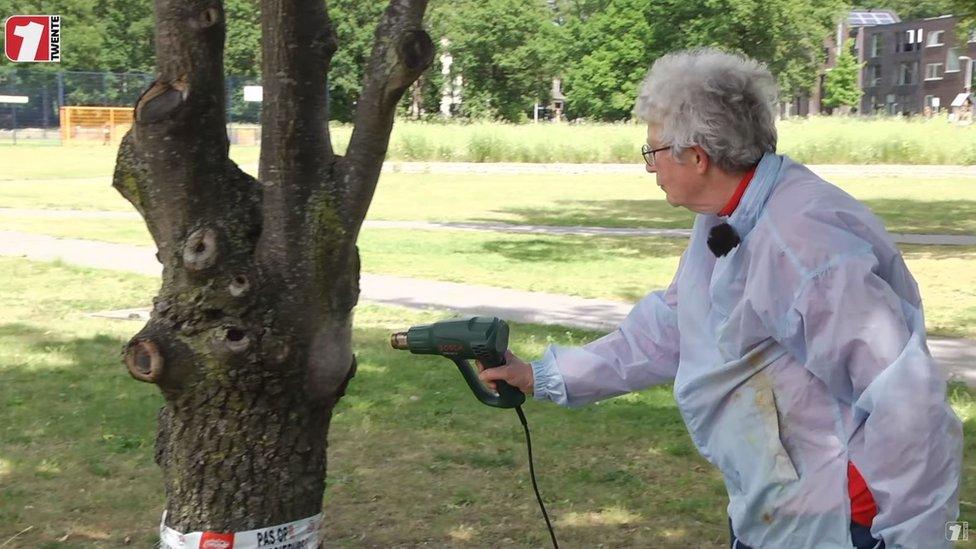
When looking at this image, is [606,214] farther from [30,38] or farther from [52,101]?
[52,101]

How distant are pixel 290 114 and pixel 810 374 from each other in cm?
181

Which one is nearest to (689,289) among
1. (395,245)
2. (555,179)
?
(395,245)

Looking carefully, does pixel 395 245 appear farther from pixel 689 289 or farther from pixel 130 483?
pixel 689 289

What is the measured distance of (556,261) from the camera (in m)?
13.4

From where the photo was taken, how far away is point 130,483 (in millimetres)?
5508

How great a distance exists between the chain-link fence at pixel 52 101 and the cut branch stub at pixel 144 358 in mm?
41025

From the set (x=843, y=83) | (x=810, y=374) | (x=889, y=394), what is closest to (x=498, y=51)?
(x=843, y=83)

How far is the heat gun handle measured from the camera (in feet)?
10.1

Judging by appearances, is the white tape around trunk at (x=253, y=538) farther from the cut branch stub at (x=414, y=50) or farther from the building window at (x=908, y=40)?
the building window at (x=908, y=40)

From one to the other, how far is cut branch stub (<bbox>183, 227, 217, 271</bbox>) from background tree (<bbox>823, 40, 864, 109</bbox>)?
9195 centimetres

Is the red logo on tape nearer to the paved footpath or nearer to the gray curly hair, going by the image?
the gray curly hair

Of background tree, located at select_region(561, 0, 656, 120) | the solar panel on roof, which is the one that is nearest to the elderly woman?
background tree, located at select_region(561, 0, 656, 120)

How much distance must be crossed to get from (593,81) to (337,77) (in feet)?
50.9

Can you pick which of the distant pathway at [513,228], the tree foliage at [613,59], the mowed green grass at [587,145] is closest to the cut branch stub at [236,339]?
the distant pathway at [513,228]
